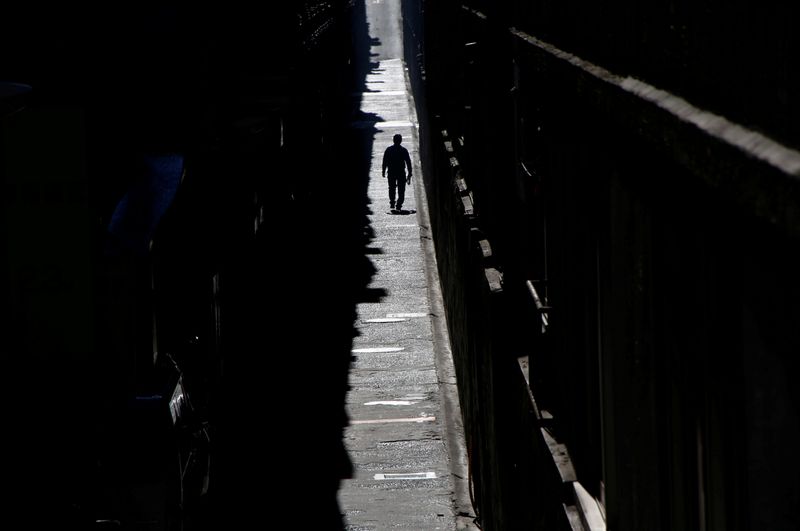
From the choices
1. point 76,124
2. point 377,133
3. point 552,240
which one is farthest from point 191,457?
point 377,133

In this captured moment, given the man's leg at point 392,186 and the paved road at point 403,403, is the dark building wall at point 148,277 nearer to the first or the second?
the paved road at point 403,403

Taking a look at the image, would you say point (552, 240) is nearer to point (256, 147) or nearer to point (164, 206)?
point (164, 206)

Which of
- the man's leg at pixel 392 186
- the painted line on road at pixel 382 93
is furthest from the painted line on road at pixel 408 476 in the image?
the painted line on road at pixel 382 93

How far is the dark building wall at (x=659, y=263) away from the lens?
229 centimetres

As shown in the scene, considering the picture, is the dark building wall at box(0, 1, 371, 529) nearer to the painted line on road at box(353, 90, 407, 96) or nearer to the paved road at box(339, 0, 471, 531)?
the paved road at box(339, 0, 471, 531)

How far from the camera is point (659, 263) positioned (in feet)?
11.3

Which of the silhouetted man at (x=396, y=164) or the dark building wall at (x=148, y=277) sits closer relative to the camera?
the dark building wall at (x=148, y=277)

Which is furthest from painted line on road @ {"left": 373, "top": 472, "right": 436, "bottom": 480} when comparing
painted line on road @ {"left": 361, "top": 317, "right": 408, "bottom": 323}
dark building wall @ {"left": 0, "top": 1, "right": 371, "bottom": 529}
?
painted line on road @ {"left": 361, "top": 317, "right": 408, "bottom": 323}

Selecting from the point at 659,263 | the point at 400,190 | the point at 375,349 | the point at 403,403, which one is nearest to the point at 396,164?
the point at 400,190

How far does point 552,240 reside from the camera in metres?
6.38

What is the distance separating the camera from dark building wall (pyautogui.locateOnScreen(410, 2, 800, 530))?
2.29 meters

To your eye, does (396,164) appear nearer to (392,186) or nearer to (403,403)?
(392,186)

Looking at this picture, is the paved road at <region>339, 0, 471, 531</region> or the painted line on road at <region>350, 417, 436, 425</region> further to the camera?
the painted line on road at <region>350, 417, 436, 425</region>

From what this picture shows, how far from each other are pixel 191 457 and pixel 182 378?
0.90 meters
